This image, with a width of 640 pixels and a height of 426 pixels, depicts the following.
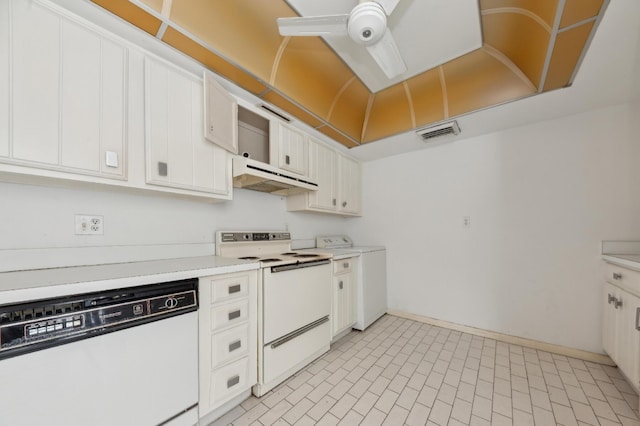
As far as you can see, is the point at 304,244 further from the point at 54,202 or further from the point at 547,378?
the point at 547,378

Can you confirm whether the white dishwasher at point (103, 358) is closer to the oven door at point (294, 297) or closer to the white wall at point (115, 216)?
the oven door at point (294, 297)

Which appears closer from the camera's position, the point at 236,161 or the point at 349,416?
the point at 349,416

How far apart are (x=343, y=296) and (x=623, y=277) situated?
2.17 metres

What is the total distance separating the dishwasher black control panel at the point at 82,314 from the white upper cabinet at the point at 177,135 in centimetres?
69

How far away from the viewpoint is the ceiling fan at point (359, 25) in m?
1.23

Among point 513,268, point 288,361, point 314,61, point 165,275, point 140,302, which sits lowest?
point 288,361

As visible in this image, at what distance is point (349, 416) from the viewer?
1.44 meters

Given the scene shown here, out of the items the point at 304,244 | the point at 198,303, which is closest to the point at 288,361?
the point at 198,303

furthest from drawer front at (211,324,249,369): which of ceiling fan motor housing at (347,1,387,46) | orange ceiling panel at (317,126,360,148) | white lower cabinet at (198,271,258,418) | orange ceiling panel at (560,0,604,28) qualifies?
orange ceiling panel at (560,0,604,28)

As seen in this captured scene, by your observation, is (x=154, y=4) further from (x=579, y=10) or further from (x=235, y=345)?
(x=579, y=10)

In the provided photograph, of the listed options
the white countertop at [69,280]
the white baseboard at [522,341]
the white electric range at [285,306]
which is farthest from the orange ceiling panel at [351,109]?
the white baseboard at [522,341]

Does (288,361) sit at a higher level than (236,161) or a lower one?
lower

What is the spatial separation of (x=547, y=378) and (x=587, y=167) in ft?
6.26

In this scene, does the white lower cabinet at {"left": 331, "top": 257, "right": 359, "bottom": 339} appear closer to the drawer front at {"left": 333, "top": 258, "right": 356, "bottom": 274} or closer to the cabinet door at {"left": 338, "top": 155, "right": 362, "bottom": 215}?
the drawer front at {"left": 333, "top": 258, "right": 356, "bottom": 274}
